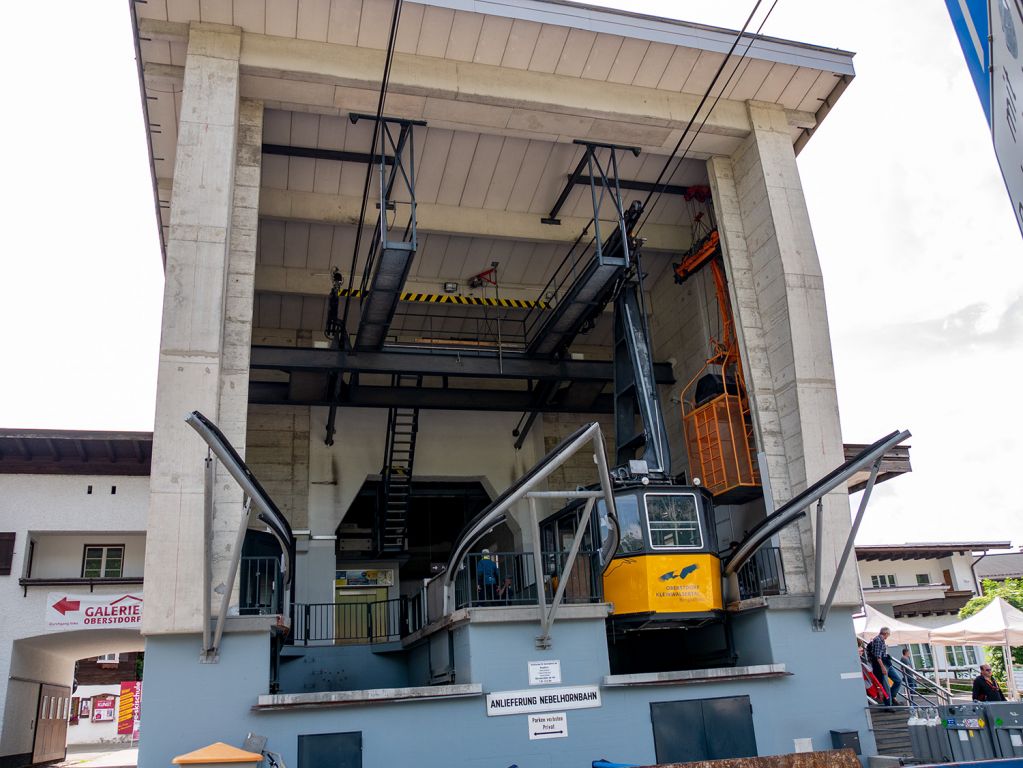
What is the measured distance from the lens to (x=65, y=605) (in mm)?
20688

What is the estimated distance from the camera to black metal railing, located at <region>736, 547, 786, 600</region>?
50.5ft

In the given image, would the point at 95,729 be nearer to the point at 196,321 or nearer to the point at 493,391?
the point at 493,391

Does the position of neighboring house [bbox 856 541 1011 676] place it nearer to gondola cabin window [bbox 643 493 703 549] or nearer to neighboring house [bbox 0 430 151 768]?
gondola cabin window [bbox 643 493 703 549]

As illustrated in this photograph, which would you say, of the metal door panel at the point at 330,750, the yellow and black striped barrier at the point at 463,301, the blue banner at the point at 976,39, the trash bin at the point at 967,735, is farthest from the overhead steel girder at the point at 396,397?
the blue banner at the point at 976,39

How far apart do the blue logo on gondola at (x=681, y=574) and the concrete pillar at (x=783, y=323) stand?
194cm

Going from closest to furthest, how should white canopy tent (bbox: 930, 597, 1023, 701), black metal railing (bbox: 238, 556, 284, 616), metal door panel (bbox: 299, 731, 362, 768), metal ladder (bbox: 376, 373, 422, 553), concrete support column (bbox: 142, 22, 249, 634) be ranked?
metal door panel (bbox: 299, 731, 362, 768), concrete support column (bbox: 142, 22, 249, 634), black metal railing (bbox: 238, 556, 284, 616), white canopy tent (bbox: 930, 597, 1023, 701), metal ladder (bbox: 376, 373, 422, 553)

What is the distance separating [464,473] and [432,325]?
4.47m

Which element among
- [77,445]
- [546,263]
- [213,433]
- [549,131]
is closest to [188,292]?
[213,433]

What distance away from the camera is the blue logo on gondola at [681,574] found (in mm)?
14516

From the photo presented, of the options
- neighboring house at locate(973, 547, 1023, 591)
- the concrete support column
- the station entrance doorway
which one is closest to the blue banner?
the concrete support column

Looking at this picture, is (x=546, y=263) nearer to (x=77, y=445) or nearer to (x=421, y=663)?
(x=421, y=663)

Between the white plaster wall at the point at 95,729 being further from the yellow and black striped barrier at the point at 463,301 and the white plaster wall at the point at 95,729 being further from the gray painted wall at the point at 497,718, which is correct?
the gray painted wall at the point at 497,718

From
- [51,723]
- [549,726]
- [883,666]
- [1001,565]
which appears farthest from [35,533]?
[1001,565]

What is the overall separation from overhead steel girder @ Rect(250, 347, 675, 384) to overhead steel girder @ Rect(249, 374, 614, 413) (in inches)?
76.9
